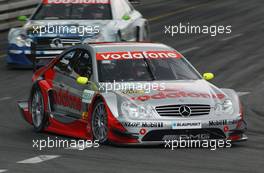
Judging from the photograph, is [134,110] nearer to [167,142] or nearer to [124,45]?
[167,142]

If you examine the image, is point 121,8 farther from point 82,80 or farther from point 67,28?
point 82,80

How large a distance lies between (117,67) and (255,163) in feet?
10.7

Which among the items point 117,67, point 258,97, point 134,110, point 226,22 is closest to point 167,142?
point 134,110

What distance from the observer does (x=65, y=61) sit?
1633cm

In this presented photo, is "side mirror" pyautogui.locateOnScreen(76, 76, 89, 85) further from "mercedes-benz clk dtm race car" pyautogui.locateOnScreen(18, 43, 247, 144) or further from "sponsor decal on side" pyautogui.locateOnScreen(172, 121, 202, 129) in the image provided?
"sponsor decal on side" pyautogui.locateOnScreen(172, 121, 202, 129)

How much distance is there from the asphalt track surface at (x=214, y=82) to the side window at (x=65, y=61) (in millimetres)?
1022

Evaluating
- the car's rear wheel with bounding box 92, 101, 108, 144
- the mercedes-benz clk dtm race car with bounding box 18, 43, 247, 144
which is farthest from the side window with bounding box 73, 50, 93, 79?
the car's rear wheel with bounding box 92, 101, 108, 144

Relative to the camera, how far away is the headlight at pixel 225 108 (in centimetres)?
1446

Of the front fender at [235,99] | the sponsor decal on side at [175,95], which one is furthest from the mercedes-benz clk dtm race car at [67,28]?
the sponsor decal on side at [175,95]

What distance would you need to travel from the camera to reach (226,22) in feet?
111

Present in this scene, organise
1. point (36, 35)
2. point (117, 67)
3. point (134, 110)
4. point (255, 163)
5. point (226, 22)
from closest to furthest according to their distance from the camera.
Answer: point (255, 163) → point (134, 110) → point (117, 67) → point (36, 35) → point (226, 22)

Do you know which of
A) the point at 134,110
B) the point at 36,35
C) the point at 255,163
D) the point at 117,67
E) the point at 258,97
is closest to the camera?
the point at 255,163

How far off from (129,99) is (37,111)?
2665 mm

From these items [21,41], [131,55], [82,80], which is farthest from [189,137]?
[21,41]
